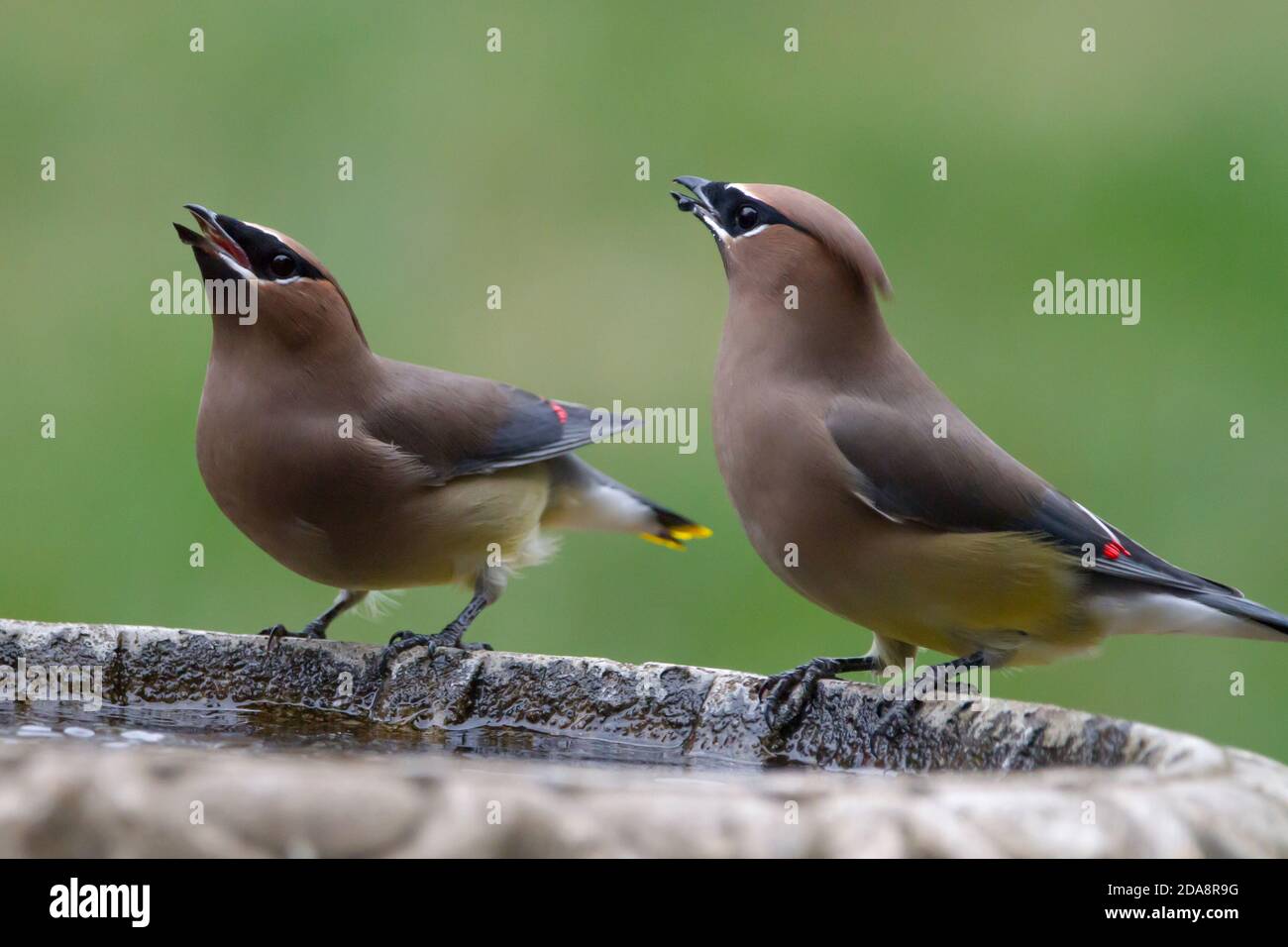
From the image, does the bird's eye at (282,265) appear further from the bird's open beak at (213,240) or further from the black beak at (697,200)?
the black beak at (697,200)

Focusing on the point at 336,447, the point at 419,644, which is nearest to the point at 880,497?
the point at 419,644

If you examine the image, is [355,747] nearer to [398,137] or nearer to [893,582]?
[893,582]

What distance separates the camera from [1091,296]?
31.9ft

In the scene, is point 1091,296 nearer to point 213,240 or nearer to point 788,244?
point 788,244

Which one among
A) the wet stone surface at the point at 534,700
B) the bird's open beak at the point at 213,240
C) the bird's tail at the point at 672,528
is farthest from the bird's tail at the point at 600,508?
the wet stone surface at the point at 534,700

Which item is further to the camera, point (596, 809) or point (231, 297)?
point (231, 297)

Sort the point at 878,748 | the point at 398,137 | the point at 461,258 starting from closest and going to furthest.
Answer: the point at 878,748 → the point at 461,258 → the point at 398,137

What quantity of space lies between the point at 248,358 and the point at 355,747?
1348 millimetres

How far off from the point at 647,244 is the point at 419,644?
582cm

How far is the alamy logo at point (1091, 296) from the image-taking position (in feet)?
29.7

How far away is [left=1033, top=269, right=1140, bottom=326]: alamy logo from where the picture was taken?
29.7 feet
